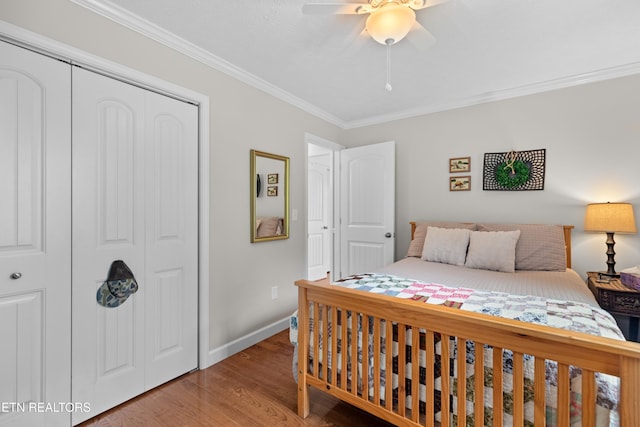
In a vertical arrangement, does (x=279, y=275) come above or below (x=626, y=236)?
below

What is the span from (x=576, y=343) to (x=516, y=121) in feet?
8.42

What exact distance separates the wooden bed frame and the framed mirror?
1.12 metres

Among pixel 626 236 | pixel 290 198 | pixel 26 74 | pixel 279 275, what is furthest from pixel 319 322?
pixel 626 236

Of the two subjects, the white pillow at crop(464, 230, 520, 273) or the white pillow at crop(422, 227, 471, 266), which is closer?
the white pillow at crop(464, 230, 520, 273)

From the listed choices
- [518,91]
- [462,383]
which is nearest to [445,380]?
[462,383]

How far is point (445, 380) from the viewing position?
1198 millimetres

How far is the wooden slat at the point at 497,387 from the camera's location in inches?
42.9

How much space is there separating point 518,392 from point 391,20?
1.74m

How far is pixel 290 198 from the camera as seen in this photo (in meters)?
3.01

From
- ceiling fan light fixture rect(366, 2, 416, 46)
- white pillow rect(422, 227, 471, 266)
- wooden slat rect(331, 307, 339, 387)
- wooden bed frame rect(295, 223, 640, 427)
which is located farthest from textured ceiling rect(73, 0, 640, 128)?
wooden slat rect(331, 307, 339, 387)

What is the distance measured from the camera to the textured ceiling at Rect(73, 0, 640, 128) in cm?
167

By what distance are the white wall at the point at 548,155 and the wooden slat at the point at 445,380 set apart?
2196mm

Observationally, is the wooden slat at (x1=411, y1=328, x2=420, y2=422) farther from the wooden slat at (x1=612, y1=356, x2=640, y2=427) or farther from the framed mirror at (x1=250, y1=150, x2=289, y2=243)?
the framed mirror at (x1=250, y1=150, x2=289, y2=243)

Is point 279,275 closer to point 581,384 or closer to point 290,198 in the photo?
point 290,198
